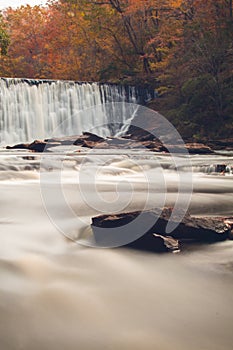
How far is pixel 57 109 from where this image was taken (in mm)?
21453

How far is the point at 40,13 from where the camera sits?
42.8 m

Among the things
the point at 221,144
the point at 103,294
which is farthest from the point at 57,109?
the point at 103,294

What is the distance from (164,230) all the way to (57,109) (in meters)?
19.1

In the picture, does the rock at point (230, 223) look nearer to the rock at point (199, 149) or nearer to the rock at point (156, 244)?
the rock at point (156, 244)

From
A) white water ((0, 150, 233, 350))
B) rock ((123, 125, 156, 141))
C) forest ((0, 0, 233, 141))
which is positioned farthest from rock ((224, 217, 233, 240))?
rock ((123, 125, 156, 141))

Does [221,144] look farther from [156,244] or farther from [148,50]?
[156,244]

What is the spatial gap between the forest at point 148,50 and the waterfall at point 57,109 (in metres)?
2.17

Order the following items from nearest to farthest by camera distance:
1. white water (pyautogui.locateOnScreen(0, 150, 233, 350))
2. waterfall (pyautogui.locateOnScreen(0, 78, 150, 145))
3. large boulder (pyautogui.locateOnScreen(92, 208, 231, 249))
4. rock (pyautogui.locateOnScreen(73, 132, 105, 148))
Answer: white water (pyautogui.locateOnScreen(0, 150, 233, 350))
large boulder (pyautogui.locateOnScreen(92, 208, 231, 249))
rock (pyautogui.locateOnScreen(73, 132, 105, 148))
waterfall (pyautogui.locateOnScreen(0, 78, 150, 145))

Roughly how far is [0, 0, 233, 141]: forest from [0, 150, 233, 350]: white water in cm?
1544

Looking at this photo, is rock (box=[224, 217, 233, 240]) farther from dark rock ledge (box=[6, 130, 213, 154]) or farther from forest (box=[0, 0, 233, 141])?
forest (box=[0, 0, 233, 141])

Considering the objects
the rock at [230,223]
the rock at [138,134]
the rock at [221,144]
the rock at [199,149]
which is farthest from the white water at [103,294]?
the rock at [138,134]

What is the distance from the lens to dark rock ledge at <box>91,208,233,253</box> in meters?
3.07

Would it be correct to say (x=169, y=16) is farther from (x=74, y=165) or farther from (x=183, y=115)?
(x=74, y=165)

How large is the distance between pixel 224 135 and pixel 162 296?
1682cm
